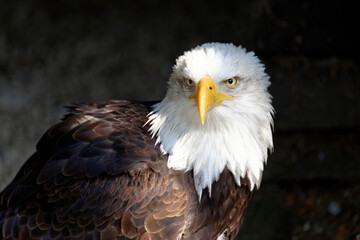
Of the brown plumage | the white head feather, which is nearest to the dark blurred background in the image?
the white head feather

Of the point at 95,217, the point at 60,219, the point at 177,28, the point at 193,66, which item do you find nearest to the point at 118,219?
the point at 95,217

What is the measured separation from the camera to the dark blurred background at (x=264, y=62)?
465cm

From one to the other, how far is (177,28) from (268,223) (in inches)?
72.1

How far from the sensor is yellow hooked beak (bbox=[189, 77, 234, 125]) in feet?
8.81

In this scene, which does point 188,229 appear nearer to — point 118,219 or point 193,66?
point 118,219

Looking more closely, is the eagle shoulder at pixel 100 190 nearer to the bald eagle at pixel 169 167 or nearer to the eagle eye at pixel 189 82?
the bald eagle at pixel 169 167

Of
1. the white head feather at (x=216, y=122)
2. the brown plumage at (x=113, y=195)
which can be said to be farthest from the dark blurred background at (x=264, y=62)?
the brown plumage at (x=113, y=195)

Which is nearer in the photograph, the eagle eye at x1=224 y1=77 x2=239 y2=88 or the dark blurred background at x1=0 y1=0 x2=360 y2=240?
the eagle eye at x1=224 y1=77 x2=239 y2=88

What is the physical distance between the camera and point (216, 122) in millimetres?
2904

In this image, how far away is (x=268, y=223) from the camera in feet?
16.4

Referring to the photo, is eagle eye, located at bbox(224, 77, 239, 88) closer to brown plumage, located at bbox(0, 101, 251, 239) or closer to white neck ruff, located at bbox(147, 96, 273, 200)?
white neck ruff, located at bbox(147, 96, 273, 200)

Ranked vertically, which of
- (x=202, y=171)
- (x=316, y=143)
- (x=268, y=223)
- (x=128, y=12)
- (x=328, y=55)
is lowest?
(x=268, y=223)

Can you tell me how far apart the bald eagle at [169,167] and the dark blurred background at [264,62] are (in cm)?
174

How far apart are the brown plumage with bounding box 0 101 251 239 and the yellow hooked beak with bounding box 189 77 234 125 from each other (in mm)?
376
